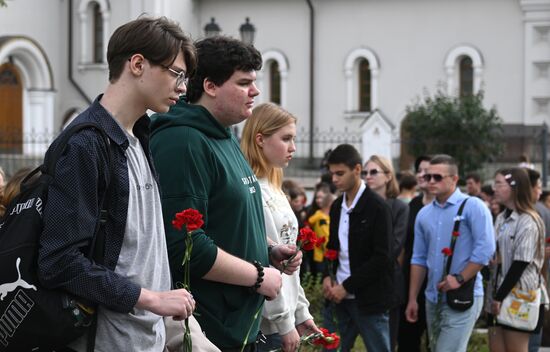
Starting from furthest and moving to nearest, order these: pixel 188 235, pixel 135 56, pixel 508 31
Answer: pixel 508 31
pixel 188 235
pixel 135 56

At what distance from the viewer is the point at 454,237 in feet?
24.9

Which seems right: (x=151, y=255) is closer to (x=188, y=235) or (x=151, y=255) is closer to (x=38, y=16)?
(x=188, y=235)

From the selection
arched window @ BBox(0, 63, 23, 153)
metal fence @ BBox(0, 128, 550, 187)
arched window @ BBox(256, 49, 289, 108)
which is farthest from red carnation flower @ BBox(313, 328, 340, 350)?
arched window @ BBox(256, 49, 289, 108)

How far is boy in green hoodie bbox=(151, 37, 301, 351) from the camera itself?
3.76m

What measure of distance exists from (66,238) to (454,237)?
16.5ft

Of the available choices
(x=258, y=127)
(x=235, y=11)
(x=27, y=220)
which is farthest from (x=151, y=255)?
(x=235, y=11)

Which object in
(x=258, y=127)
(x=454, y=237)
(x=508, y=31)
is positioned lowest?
(x=454, y=237)

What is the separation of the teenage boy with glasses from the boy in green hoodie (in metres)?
0.39

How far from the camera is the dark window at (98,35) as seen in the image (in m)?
33.3

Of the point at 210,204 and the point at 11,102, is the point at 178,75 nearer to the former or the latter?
the point at 210,204

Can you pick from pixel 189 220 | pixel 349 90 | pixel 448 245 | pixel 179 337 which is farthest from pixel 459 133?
pixel 189 220

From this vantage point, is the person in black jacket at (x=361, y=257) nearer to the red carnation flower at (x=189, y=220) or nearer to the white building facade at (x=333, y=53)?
the red carnation flower at (x=189, y=220)

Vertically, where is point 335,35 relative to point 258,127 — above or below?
above

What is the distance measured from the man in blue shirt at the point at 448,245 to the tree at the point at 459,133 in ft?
49.9
